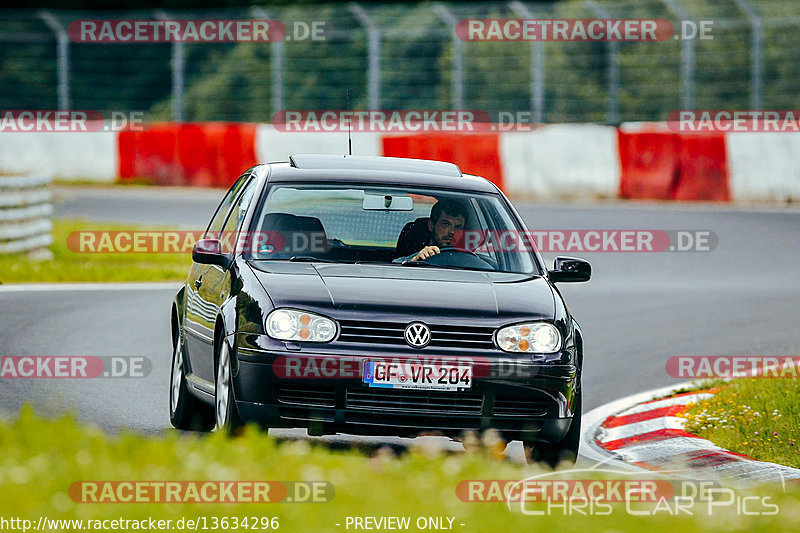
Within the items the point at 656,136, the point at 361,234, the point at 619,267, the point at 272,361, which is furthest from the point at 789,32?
the point at 272,361

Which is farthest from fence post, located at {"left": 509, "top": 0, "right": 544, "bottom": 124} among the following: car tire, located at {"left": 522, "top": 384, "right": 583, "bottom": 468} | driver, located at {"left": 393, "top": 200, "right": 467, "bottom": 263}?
car tire, located at {"left": 522, "top": 384, "right": 583, "bottom": 468}

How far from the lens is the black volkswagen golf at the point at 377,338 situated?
7609 mm

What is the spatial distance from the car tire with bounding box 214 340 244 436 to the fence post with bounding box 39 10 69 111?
2224 centimetres

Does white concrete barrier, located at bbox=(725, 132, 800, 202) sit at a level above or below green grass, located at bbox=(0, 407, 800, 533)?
above

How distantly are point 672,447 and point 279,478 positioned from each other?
4048mm

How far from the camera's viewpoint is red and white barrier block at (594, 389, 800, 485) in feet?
27.8

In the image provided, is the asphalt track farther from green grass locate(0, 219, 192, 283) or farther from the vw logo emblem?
the vw logo emblem

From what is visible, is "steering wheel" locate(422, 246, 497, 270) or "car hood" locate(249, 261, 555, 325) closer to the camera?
"car hood" locate(249, 261, 555, 325)

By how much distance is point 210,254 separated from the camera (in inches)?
341

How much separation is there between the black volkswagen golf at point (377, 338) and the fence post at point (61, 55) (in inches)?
852

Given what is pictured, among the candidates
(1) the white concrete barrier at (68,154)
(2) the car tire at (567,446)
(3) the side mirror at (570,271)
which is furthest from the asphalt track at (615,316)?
(1) the white concrete barrier at (68,154)

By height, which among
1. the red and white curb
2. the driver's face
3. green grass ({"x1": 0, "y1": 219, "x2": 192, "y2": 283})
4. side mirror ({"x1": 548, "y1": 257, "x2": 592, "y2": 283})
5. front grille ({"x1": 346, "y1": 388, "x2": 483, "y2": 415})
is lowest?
the red and white curb

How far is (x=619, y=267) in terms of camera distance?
1959 centimetres

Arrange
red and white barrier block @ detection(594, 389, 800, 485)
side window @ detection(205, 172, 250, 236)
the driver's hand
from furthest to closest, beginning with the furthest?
side window @ detection(205, 172, 250, 236)
the driver's hand
red and white barrier block @ detection(594, 389, 800, 485)
